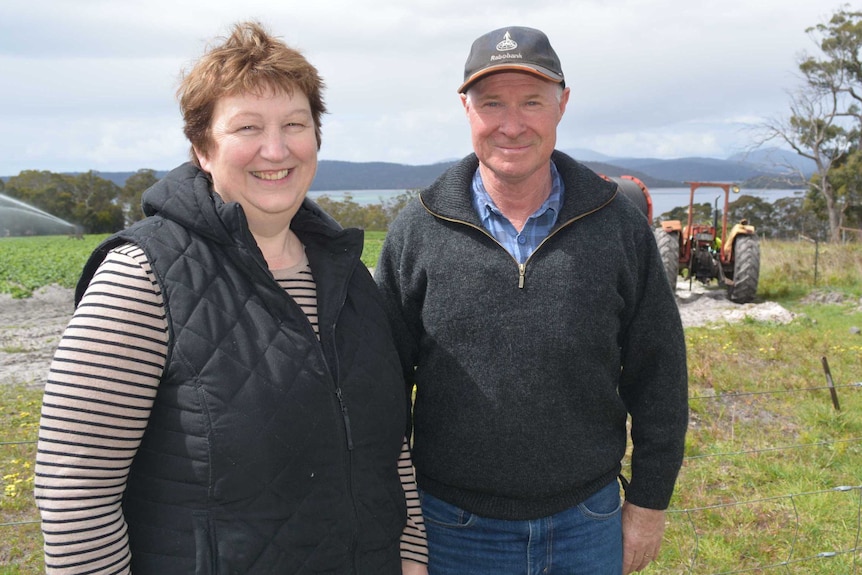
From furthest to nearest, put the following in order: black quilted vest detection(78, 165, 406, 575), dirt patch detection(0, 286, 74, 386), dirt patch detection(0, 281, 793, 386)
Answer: dirt patch detection(0, 281, 793, 386)
dirt patch detection(0, 286, 74, 386)
black quilted vest detection(78, 165, 406, 575)

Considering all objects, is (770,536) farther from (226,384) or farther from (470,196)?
(226,384)

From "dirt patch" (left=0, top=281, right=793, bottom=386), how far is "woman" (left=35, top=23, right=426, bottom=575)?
6.33 m

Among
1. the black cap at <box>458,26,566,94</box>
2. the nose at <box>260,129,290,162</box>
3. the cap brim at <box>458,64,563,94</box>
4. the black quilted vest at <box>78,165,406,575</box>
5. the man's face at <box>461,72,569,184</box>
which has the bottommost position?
the black quilted vest at <box>78,165,406,575</box>

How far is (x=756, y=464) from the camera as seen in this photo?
4.63 m

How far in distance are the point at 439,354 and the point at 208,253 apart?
0.76m

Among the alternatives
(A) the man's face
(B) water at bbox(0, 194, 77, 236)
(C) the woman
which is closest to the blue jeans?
(C) the woman

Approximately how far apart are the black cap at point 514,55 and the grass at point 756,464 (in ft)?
6.50

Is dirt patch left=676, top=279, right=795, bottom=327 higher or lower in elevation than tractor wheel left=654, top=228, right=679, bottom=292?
lower

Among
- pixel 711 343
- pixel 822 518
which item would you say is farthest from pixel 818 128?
pixel 822 518

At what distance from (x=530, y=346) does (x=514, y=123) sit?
0.61m

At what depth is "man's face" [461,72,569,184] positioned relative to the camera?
203cm

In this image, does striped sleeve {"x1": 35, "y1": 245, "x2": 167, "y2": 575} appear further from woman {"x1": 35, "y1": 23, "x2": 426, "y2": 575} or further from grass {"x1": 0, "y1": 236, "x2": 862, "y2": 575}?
grass {"x1": 0, "y1": 236, "x2": 862, "y2": 575}

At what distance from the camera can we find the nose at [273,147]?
156cm

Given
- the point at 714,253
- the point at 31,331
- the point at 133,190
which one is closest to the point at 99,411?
the point at 31,331
